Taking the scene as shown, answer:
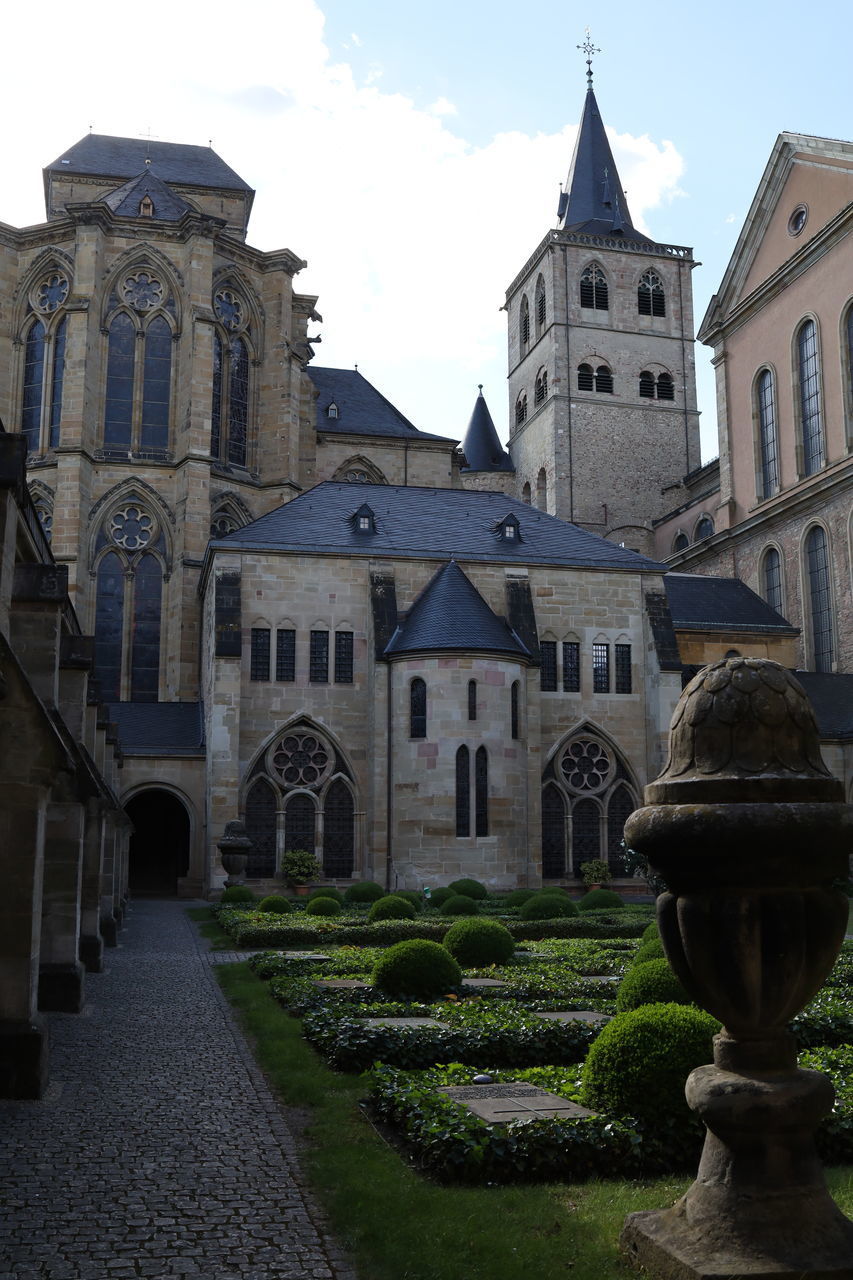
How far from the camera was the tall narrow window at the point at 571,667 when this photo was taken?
36.7 m

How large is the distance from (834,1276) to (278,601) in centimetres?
3173

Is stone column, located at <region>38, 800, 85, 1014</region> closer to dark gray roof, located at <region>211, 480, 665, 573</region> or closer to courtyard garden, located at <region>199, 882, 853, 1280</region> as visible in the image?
courtyard garden, located at <region>199, 882, 853, 1280</region>

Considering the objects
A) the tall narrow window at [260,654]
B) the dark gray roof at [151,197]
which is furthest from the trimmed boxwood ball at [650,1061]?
the dark gray roof at [151,197]

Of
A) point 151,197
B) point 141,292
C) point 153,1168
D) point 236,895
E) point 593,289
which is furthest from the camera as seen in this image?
point 593,289

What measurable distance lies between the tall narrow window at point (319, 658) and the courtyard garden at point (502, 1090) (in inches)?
792

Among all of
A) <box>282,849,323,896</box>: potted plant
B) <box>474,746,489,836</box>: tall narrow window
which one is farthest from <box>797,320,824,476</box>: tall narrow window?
<box>282,849,323,896</box>: potted plant

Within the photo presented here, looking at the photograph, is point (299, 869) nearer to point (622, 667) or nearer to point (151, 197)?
point (622, 667)

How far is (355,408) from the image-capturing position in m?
53.2

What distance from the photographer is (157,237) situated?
44.0 m

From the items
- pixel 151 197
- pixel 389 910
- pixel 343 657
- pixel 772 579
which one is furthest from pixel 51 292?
pixel 389 910

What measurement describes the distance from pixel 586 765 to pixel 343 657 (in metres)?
8.24

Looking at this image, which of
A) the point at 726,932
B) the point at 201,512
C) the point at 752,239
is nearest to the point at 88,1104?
the point at 726,932

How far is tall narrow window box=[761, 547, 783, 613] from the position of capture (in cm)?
4616

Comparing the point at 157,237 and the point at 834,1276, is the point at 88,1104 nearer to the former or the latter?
the point at 834,1276
